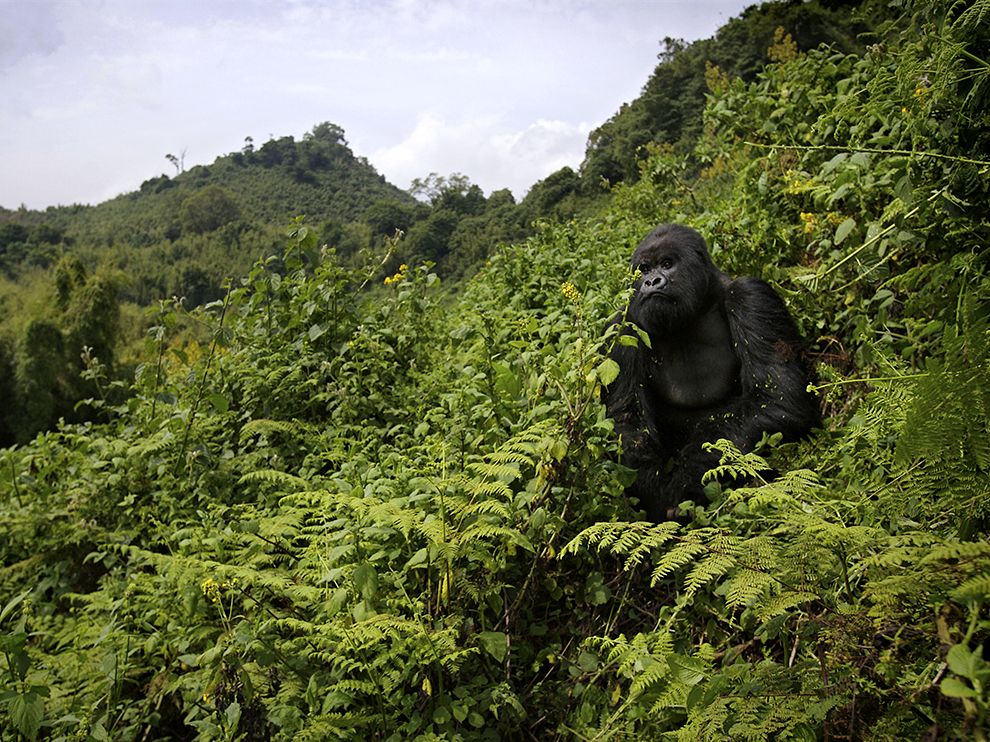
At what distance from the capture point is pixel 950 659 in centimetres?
85

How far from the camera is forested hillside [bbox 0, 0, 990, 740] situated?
4.15 ft

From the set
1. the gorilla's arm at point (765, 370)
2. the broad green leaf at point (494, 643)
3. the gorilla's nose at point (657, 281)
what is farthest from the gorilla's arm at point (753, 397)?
the broad green leaf at point (494, 643)

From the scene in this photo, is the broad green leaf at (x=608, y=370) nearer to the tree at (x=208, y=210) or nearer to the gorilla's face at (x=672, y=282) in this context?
the gorilla's face at (x=672, y=282)

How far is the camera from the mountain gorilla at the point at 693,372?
264 centimetres

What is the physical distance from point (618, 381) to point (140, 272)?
4844cm

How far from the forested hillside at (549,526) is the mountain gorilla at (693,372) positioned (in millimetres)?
166

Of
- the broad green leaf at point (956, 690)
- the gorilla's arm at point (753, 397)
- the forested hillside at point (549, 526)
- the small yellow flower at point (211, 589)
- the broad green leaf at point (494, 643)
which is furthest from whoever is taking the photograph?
the gorilla's arm at point (753, 397)

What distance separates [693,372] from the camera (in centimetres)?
288

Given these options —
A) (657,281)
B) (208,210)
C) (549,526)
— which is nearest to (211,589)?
(549,526)

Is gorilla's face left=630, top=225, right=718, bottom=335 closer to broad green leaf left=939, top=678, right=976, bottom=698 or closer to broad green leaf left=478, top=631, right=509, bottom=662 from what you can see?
broad green leaf left=478, top=631, right=509, bottom=662

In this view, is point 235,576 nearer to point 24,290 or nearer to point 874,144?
point 874,144

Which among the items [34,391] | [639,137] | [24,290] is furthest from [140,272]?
[639,137]

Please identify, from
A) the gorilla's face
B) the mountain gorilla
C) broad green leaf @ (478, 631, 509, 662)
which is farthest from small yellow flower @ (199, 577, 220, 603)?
the gorilla's face

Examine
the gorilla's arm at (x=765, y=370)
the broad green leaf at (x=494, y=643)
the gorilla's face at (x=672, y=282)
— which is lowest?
the broad green leaf at (x=494, y=643)
